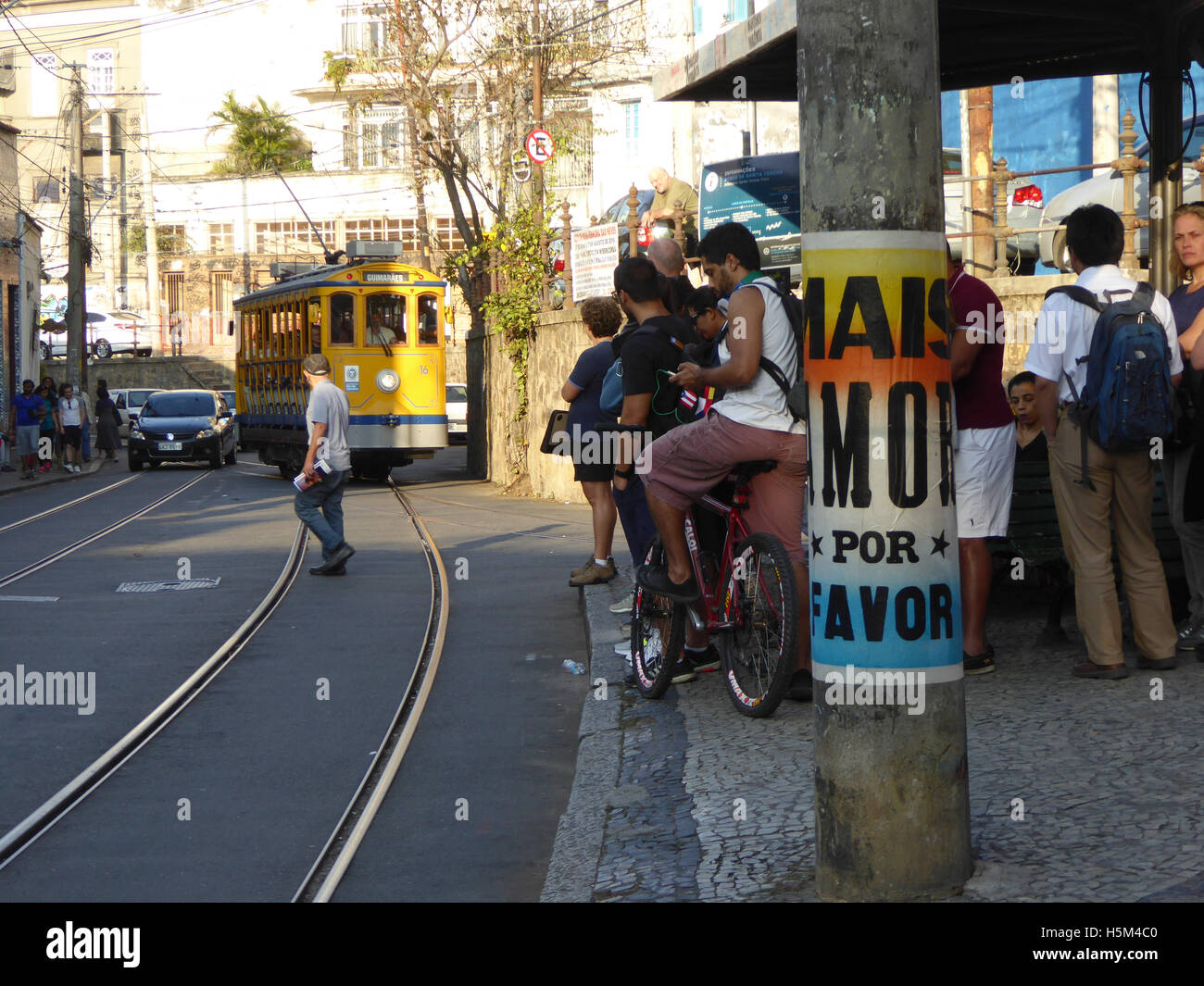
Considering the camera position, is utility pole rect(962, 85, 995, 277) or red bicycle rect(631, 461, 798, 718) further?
utility pole rect(962, 85, 995, 277)

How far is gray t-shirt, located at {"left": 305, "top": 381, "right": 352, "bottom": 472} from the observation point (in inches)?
507

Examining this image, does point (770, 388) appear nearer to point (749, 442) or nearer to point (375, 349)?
point (749, 442)

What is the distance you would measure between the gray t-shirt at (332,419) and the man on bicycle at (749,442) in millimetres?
6624

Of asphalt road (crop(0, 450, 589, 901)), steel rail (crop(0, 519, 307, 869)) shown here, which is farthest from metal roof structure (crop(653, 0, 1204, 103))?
steel rail (crop(0, 519, 307, 869))

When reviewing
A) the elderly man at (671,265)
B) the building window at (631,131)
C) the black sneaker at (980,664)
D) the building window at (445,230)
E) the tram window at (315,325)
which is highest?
the building window at (631,131)

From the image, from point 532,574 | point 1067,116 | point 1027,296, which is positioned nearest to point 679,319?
point 532,574

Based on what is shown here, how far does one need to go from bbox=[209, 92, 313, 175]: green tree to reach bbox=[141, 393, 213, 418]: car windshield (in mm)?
28165

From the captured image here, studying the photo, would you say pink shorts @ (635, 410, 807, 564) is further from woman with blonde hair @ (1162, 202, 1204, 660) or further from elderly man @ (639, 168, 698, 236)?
elderly man @ (639, 168, 698, 236)

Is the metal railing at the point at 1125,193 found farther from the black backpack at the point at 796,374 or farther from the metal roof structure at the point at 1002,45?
the black backpack at the point at 796,374

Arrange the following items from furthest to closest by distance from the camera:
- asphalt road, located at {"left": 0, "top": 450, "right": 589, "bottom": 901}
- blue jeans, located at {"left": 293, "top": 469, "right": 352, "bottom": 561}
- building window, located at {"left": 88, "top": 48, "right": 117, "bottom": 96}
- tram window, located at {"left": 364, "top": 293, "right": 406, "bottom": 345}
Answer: building window, located at {"left": 88, "top": 48, "right": 117, "bottom": 96} → tram window, located at {"left": 364, "top": 293, "right": 406, "bottom": 345} → blue jeans, located at {"left": 293, "top": 469, "right": 352, "bottom": 561} → asphalt road, located at {"left": 0, "top": 450, "right": 589, "bottom": 901}

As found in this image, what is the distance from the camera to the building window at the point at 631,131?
45.6 metres

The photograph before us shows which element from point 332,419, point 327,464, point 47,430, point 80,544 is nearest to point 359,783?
point 327,464

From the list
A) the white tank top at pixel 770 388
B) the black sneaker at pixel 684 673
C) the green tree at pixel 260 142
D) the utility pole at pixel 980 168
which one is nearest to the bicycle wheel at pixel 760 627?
the white tank top at pixel 770 388

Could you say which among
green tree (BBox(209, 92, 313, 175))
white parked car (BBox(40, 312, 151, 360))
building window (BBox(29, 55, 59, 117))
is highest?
building window (BBox(29, 55, 59, 117))
